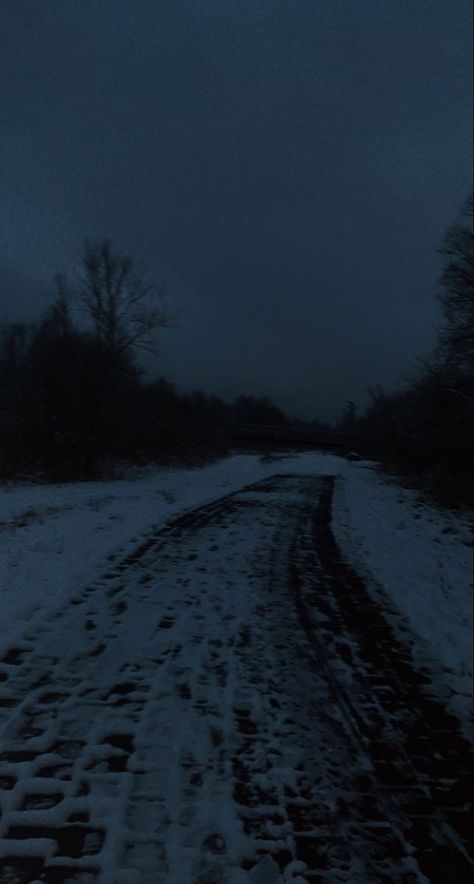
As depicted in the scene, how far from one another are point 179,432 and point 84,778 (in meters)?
26.0

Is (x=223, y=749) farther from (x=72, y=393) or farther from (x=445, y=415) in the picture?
(x=72, y=393)


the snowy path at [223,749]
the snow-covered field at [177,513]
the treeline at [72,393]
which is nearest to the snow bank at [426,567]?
the snow-covered field at [177,513]

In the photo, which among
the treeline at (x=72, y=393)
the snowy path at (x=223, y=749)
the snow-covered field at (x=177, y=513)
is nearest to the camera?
the snowy path at (x=223, y=749)

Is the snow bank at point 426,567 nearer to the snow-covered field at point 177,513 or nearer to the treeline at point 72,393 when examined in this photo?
the snow-covered field at point 177,513

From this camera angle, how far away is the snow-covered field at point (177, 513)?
15.7 ft

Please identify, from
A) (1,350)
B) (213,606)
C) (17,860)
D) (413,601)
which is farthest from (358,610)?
(1,350)

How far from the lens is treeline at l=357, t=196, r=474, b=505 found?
7000 millimetres

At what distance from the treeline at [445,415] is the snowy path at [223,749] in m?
2.68

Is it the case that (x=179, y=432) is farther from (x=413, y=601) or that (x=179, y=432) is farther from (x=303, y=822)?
(x=303, y=822)

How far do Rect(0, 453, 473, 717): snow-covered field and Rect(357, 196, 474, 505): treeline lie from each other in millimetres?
641

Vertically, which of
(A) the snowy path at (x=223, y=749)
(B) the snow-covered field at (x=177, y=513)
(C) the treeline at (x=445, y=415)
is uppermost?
(C) the treeline at (x=445, y=415)

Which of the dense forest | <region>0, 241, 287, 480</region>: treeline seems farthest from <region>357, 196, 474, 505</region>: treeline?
<region>0, 241, 287, 480</region>: treeline

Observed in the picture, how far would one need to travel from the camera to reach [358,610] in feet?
18.0

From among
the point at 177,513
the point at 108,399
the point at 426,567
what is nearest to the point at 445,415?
the point at 426,567
